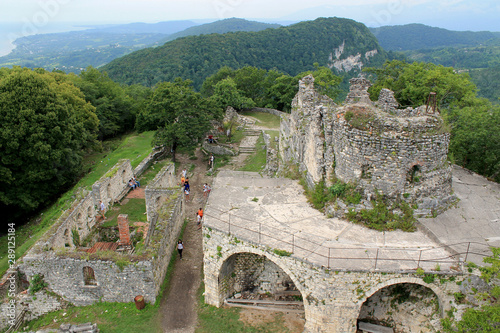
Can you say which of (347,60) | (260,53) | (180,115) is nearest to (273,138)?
(180,115)

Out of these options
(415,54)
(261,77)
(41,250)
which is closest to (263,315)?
(41,250)

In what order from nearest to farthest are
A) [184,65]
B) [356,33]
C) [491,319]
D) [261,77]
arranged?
[491,319]
[261,77]
[184,65]
[356,33]

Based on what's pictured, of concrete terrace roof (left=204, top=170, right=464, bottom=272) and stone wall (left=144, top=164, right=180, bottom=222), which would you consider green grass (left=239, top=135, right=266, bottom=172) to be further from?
concrete terrace roof (left=204, top=170, right=464, bottom=272)

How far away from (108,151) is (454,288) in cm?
3473

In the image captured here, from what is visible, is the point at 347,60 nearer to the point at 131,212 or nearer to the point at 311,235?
the point at 131,212

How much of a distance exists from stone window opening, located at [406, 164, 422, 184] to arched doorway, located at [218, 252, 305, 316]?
6491mm

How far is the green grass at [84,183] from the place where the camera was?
20.1 metres

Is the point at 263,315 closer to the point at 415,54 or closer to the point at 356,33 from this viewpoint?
the point at 356,33

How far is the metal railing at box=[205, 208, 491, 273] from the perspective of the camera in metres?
10.8

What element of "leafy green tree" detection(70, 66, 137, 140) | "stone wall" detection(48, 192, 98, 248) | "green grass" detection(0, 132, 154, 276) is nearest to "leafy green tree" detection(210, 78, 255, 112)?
"green grass" detection(0, 132, 154, 276)

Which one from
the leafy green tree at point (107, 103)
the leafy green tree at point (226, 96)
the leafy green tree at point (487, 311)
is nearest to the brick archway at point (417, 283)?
the leafy green tree at point (487, 311)

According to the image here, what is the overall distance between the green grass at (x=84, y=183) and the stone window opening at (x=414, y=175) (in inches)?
769

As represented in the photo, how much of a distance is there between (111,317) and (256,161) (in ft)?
59.2

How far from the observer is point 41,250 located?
1413 centimetres
